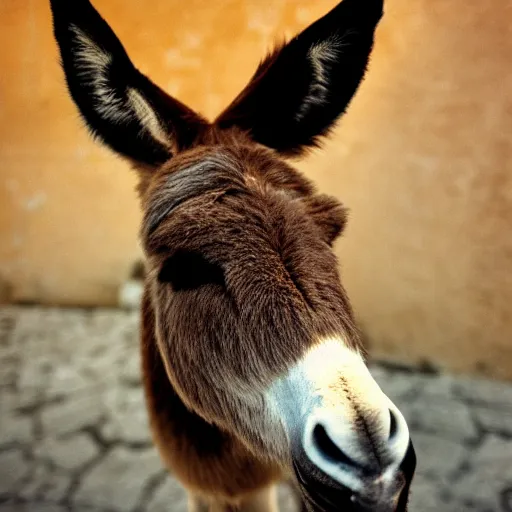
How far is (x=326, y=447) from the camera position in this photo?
84 centimetres

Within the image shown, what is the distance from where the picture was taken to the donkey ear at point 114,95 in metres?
1.11

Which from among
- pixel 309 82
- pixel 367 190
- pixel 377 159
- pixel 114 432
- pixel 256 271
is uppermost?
pixel 309 82

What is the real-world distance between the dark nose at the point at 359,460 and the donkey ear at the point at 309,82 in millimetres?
858

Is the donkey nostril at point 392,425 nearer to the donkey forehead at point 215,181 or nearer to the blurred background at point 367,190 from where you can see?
the donkey forehead at point 215,181

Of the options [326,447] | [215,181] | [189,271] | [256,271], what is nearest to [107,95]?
[215,181]

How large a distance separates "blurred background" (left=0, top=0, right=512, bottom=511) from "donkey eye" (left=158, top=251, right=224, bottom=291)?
3.95ft

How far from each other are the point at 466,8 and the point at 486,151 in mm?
757

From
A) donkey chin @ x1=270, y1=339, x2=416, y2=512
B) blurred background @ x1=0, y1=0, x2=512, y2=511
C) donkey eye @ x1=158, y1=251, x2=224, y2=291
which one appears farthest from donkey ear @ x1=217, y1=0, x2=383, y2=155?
donkey chin @ x1=270, y1=339, x2=416, y2=512

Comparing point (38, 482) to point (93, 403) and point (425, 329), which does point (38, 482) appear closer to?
point (93, 403)

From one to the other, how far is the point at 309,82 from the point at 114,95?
550 mm

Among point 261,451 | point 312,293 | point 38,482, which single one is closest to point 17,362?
point 38,482

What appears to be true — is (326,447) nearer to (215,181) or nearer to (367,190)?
(215,181)

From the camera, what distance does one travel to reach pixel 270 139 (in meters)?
1.38

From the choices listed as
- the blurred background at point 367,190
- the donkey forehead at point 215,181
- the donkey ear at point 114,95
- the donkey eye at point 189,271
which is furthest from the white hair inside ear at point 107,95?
the blurred background at point 367,190
